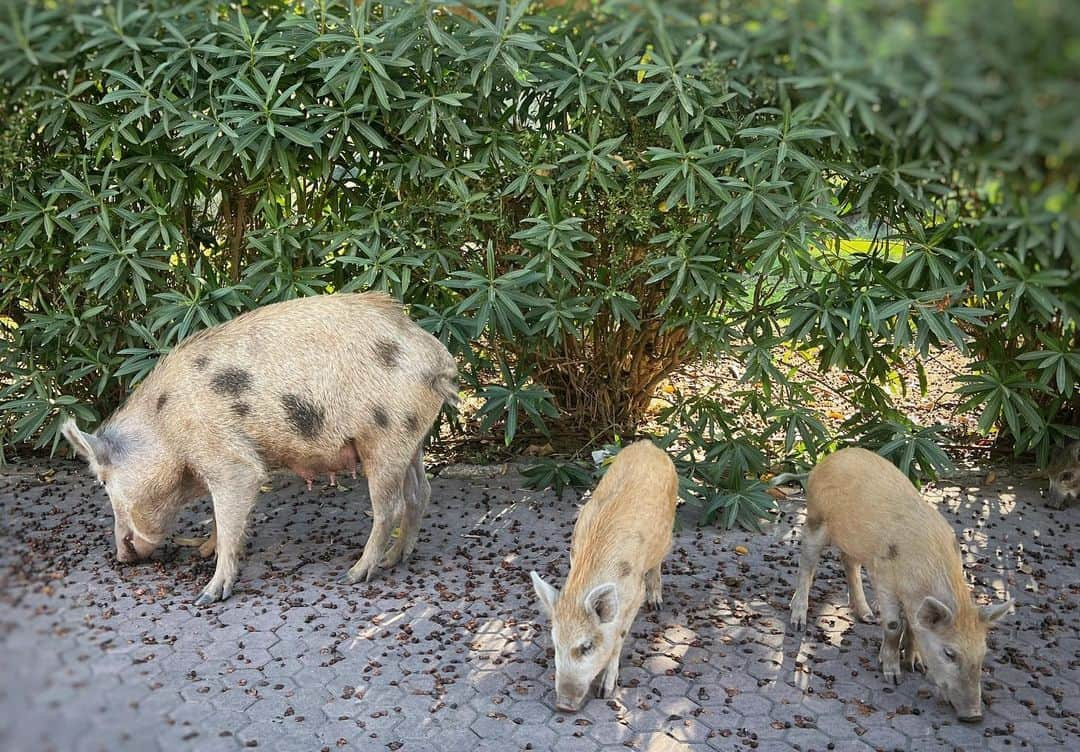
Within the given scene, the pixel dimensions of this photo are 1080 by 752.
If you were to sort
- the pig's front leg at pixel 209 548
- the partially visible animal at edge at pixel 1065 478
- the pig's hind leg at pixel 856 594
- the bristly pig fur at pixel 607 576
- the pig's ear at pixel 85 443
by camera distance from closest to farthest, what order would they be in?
the bristly pig fur at pixel 607 576, the pig's ear at pixel 85 443, the pig's hind leg at pixel 856 594, the pig's front leg at pixel 209 548, the partially visible animal at edge at pixel 1065 478

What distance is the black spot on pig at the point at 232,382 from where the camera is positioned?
670 centimetres

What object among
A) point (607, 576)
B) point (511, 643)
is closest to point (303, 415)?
point (511, 643)

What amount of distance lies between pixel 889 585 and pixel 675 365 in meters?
3.70

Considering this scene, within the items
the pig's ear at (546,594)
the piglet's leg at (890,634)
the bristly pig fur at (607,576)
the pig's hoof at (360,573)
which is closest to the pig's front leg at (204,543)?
the pig's hoof at (360,573)

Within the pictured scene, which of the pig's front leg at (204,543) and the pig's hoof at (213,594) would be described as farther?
the pig's front leg at (204,543)

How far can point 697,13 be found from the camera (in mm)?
3090

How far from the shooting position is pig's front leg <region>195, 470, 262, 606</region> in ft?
22.0

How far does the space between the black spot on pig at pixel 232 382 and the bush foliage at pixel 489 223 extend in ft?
3.38

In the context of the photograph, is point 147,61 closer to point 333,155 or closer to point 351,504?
point 333,155

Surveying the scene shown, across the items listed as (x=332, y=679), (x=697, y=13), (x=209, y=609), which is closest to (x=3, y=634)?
(x=697, y=13)

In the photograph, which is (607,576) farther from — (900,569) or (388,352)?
(388,352)

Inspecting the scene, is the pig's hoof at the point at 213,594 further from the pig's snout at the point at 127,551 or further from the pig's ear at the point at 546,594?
the pig's ear at the point at 546,594

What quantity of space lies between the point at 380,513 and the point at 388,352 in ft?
3.35

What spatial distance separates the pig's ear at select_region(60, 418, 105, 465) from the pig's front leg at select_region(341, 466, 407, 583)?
1599 millimetres
